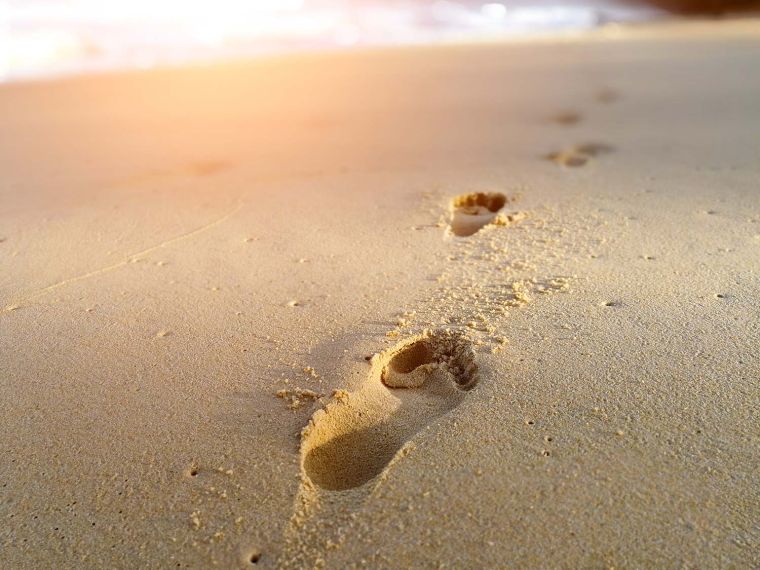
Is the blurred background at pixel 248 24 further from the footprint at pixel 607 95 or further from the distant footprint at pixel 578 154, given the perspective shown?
the distant footprint at pixel 578 154

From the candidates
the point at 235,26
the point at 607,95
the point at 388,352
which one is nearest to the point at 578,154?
the point at 607,95

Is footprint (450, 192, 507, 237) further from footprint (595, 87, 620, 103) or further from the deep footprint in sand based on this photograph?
footprint (595, 87, 620, 103)

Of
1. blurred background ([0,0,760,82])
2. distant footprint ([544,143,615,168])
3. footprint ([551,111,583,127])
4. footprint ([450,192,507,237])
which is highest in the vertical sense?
footprint ([450,192,507,237])

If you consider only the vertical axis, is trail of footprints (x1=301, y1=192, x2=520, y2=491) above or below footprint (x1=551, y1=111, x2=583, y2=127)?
above

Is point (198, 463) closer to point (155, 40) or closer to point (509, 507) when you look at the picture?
point (509, 507)

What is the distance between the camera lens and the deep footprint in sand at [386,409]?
1.50 metres

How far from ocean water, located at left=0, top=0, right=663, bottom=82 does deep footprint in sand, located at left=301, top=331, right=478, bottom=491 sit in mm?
6055

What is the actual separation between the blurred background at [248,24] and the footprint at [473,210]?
5.06 meters

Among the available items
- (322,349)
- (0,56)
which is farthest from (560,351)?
(0,56)

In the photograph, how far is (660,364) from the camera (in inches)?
67.6

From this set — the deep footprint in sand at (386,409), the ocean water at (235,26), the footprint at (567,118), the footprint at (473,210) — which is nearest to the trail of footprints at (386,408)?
the deep footprint in sand at (386,409)

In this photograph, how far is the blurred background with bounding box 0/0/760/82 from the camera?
7645mm

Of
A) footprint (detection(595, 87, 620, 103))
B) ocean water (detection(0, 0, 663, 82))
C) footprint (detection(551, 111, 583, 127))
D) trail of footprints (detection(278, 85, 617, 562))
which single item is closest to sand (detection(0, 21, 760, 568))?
trail of footprints (detection(278, 85, 617, 562))

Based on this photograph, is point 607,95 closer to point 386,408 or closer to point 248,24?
point 386,408
